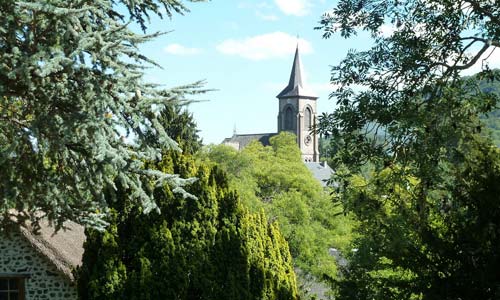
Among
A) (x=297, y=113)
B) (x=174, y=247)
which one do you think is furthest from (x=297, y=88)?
(x=174, y=247)

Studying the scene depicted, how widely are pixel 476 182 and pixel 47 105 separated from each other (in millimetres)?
5231

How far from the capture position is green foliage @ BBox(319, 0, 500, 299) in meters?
8.59

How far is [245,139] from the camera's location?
99875 millimetres

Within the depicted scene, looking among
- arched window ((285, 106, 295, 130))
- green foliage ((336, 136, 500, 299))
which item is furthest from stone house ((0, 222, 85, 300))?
arched window ((285, 106, 295, 130))

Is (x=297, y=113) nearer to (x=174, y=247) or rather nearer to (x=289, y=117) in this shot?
(x=289, y=117)

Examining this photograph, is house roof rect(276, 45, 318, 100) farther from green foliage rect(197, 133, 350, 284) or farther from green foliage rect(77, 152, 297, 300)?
green foliage rect(77, 152, 297, 300)

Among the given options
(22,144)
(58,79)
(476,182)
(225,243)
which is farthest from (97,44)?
(225,243)

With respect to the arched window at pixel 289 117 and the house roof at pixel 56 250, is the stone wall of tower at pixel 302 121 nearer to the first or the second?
the arched window at pixel 289 117

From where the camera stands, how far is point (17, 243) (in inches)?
545

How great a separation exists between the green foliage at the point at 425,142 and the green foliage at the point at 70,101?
3.29m

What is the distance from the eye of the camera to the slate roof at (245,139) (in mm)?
96188

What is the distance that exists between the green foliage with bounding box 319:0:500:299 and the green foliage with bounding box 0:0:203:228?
10.8ft

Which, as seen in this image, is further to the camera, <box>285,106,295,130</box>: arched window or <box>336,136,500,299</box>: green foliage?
<box>285,106,295,130</box>: arched window

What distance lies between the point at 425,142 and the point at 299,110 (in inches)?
3457
